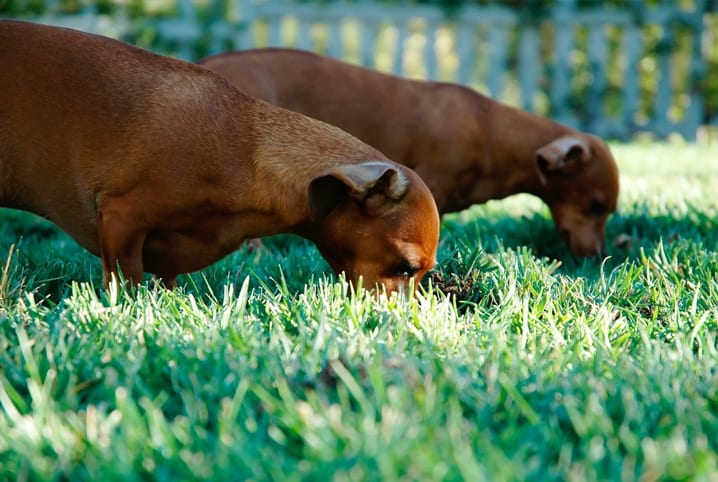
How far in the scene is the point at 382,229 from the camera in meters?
3.26

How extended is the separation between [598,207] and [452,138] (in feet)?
3.01

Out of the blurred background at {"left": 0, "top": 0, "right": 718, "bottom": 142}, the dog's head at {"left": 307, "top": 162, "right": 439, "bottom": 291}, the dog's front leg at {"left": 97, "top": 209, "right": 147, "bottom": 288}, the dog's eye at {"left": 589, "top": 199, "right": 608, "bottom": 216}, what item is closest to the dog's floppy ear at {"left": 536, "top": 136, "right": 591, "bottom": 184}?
the dog's eye at {"left": 589, "top": 199, "right": 608, "bottom": 216}

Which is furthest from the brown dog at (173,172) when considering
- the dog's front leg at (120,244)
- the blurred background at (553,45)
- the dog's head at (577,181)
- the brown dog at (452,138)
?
the blurred background at (553,45)

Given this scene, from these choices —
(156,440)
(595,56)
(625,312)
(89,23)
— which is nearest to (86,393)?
(156,440)

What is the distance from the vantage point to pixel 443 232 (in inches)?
187

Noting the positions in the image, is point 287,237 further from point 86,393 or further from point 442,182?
point 86,393

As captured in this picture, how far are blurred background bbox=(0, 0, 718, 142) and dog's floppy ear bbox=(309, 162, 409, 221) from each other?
792 cm

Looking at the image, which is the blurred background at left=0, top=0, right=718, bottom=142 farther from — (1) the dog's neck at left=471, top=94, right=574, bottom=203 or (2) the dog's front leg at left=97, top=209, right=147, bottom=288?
(2) the dog's front leg at left=97, top=209, right=147, bottom=288

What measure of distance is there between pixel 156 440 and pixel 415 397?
21.7 inches

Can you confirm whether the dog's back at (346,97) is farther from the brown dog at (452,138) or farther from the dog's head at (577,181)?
the dog's head at (577,181)

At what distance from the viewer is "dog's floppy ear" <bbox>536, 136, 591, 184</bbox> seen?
5.21m

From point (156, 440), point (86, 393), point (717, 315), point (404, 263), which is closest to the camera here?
point (156, 440)

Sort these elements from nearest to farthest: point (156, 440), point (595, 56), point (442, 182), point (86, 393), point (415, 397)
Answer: point (156, 440), point (415, 397), point (86, 393), point (442, 182), point (595, 56)

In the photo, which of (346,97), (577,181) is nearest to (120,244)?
(346,97)
